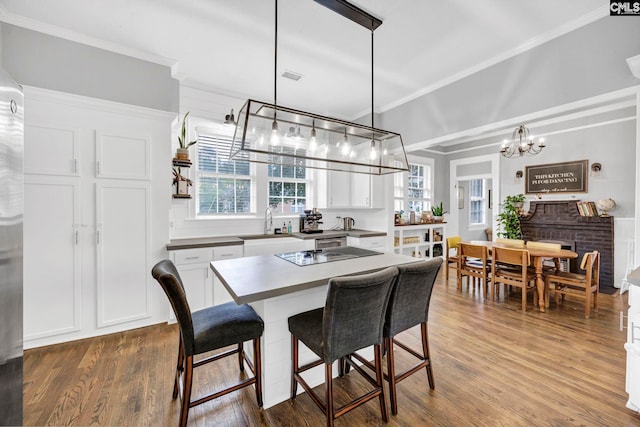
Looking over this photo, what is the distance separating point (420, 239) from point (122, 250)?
5534mm

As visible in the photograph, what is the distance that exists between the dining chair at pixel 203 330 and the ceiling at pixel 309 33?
215cm

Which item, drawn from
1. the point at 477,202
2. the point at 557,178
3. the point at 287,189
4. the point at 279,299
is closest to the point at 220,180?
the point at 287,189

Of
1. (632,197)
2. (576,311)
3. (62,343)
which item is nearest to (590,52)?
(576,311)

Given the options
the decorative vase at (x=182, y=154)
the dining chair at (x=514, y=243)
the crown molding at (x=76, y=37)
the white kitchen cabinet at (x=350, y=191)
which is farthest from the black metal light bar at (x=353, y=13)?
the dining chair at (x=514, y=243)

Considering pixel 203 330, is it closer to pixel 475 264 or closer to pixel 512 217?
pixel 475 264

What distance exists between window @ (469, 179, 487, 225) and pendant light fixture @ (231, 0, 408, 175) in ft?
19.6

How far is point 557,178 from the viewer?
5066 millimetres

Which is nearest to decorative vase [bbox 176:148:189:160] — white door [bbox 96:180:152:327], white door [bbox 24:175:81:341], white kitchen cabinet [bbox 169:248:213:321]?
white door [bbox 96:180:152:327]

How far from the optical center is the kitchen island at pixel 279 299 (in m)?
1.66

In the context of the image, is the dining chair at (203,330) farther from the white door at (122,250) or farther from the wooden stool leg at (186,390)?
the white door at (122,250)

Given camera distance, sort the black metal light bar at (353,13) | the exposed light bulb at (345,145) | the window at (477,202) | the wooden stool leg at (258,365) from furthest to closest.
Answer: the window at (477,202) → the exposed light bulb at (345,145) → the black metal light bar at (353,13) → the wooden stool leg at (258,365)

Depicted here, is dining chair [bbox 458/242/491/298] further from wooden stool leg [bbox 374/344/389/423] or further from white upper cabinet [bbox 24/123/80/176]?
white upper cabinet [bbox 24/123/80/176]

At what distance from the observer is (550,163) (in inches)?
204

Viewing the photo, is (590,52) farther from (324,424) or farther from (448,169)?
(448,169)
